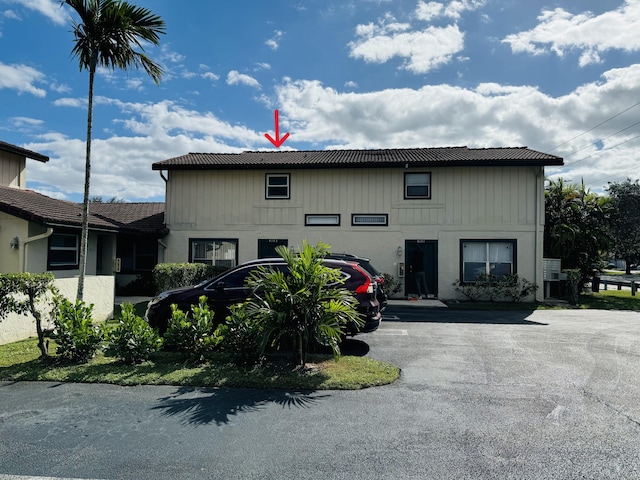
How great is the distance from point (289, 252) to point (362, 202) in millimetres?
10783

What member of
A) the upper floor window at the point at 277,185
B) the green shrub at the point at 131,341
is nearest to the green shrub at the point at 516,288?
the upper floor window at the point at 277,185

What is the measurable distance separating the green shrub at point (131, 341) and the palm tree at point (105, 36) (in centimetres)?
380

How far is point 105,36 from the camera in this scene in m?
9.83

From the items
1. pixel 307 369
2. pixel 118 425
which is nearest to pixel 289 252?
pixel 307 369

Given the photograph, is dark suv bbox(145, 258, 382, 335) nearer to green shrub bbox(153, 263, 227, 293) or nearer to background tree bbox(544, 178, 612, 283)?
green shrub bbox(153, 263, 227, 293)

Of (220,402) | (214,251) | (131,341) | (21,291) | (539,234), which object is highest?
(539,234)

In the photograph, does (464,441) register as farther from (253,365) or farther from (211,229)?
(211,229)

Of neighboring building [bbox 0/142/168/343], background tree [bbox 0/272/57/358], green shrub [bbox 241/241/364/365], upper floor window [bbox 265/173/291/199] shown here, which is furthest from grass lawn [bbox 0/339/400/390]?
upper floor window [bbox 265/173/291/199]

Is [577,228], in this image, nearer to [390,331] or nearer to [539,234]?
[539,234]

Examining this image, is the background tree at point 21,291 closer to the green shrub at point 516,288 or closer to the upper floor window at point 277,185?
the upper floor window at point 277,185

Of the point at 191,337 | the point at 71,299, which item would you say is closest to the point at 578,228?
the point at 191,337

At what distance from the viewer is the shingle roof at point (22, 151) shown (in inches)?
542

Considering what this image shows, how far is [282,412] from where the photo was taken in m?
4.94

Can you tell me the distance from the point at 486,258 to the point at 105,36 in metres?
14.7
